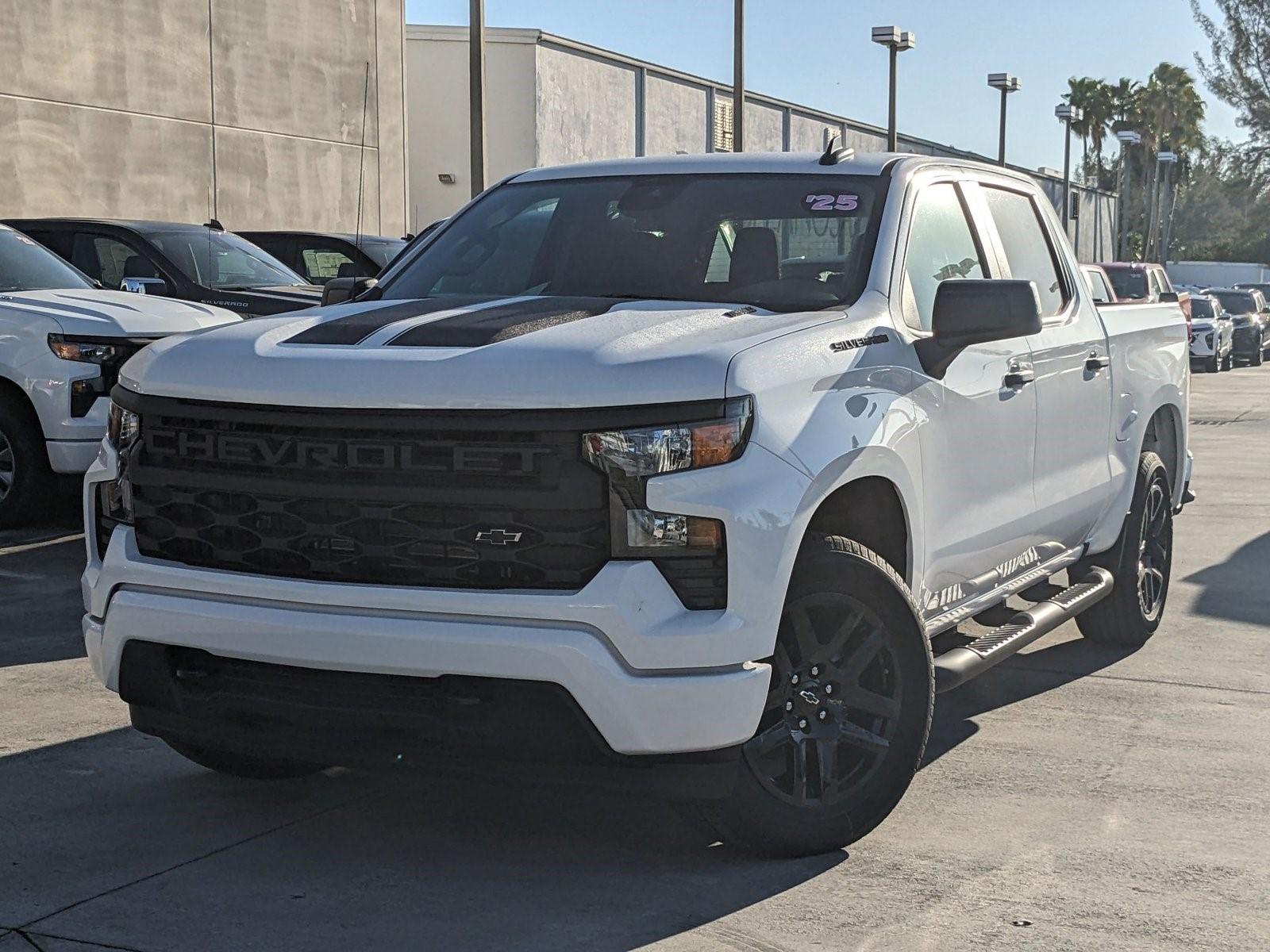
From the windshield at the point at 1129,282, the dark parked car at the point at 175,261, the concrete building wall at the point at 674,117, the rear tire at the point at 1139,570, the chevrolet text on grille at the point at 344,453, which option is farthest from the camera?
the concrete building wall at the point at 674,117

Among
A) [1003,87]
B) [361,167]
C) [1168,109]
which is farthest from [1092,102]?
[361,167]

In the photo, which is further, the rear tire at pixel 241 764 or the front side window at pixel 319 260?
the front side window at pixel 319 260

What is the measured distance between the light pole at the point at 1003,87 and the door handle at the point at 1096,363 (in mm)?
37863


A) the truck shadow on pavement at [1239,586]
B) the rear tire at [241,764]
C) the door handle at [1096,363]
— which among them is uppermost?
the door handle at [1096,363]

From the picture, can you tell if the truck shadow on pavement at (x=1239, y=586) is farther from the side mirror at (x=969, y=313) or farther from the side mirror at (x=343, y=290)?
the side mirror at (x=343, y=290)

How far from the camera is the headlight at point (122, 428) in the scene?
14.9 feet

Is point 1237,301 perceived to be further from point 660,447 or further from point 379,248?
point 660,447

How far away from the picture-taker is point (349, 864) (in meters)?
4.50

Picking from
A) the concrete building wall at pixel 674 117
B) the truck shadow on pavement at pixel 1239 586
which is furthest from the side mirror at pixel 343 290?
the concrete building wall at pixel 674 117

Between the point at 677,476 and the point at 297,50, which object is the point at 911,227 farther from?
the point at 297,50

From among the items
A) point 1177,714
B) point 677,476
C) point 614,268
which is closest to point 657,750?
point 677,476

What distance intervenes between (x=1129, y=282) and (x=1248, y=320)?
492 inches

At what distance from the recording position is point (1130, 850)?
466cm

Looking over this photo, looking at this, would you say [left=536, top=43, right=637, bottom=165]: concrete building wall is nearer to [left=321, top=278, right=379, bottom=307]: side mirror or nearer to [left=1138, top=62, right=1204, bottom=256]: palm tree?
[left=321, top=278, right=379, bottom=307]: side mirror
